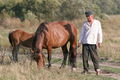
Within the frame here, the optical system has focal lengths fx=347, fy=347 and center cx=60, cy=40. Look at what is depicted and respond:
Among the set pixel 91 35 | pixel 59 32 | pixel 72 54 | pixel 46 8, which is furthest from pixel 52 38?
pixel 46 8

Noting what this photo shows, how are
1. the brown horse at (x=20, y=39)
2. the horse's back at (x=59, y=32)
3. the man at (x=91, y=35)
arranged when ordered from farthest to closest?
the brown horse at (x=20, y=39) → the horse's back at (x=59, y=32) → the man at (x=91, y=35)

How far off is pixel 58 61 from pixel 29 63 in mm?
4527

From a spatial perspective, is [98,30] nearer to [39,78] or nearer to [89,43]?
[89,43]

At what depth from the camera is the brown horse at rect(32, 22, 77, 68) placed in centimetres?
1131

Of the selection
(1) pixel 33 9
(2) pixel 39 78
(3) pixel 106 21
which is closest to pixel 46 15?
(1) pixel 33 9

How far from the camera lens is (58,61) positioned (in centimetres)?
1508

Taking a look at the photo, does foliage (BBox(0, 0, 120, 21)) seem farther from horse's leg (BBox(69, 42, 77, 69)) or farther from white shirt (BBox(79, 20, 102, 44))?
white shirt (BBox(79, 20, 102, 44))

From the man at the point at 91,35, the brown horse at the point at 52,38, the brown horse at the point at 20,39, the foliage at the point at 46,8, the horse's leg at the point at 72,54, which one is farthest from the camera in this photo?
the foliage at the point at 46,8

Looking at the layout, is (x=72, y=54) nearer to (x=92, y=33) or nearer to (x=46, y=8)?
(x=92, y=33)

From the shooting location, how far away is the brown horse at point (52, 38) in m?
11.3

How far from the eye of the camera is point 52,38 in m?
12.4

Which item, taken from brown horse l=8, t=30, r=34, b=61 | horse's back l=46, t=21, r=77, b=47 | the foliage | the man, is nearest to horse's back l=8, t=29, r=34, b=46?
brown horse l=8, t=30, r=34, b=61

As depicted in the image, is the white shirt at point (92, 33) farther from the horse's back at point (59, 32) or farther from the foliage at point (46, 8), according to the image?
the foliage at point (46, 8)

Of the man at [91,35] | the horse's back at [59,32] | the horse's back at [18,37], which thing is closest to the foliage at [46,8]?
the horse's back at [18,37]
